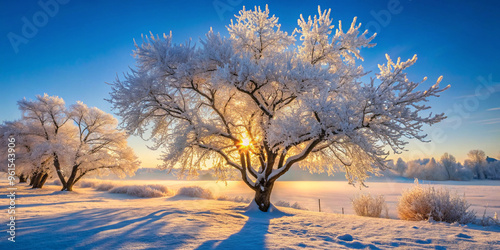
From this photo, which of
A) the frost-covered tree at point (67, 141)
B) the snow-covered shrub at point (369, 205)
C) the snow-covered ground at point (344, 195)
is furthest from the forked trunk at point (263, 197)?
the frost-covered tree at point (67, 141)

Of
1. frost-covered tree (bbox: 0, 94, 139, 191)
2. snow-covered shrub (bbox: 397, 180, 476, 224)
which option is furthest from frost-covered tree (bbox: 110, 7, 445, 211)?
frost-covered tree (bbox: 0, 94, 139, 191)

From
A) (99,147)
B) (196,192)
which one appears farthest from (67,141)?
(196,192)

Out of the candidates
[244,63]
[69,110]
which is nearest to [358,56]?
[244,63]

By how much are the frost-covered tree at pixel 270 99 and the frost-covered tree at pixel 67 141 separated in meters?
12.3

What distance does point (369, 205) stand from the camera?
1159 cm

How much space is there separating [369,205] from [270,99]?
738 centimetres

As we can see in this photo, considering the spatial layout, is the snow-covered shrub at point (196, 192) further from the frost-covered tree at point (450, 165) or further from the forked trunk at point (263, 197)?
the frost-covered tree at point (450, 165)

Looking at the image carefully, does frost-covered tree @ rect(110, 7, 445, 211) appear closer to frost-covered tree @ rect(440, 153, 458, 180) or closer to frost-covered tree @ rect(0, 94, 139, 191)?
frost-covered tree @ rect(0, 94, 139, 191)

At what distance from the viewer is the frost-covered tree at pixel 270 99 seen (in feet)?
25.4

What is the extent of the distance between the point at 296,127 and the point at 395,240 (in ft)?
14.6

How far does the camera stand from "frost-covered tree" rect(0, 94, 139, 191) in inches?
802

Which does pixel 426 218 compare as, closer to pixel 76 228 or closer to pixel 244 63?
pixel 244 63

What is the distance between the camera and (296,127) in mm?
8625

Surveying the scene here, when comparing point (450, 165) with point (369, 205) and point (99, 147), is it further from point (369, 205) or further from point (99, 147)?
point (99, 147)
